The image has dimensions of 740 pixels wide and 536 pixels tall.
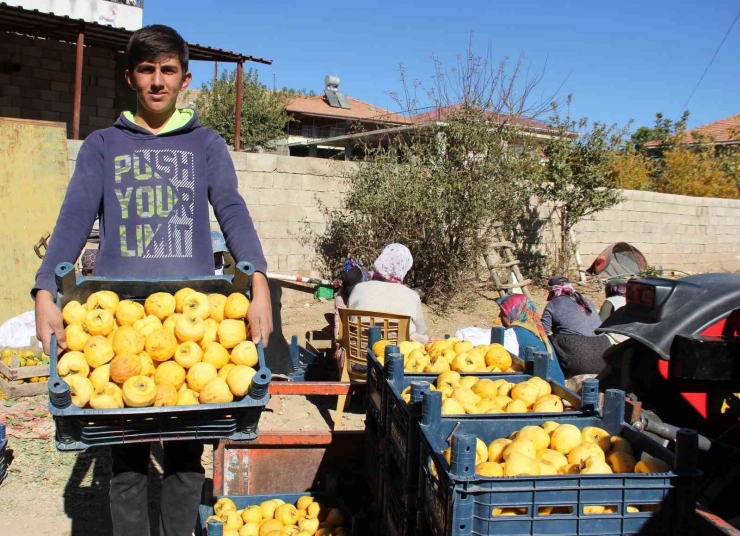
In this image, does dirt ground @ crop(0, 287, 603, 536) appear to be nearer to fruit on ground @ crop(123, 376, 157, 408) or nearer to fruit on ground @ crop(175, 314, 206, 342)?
fruit on ground @ crop(175, 314, 206, 342)

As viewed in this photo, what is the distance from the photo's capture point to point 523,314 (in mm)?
4801

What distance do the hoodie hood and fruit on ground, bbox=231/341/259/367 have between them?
870mm

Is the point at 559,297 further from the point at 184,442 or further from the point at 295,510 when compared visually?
the point at 184,442

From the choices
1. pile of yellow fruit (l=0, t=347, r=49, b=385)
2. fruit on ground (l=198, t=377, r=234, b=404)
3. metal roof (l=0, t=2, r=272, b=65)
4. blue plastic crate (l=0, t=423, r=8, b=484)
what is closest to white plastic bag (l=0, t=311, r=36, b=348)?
pile of yellow fruit (l=0, t=347, r=49, b=385)

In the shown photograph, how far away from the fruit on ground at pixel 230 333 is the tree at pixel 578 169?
10.2 meters

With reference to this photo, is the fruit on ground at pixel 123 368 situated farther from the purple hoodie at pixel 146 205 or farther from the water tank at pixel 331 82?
the water tank at pixel 331 82

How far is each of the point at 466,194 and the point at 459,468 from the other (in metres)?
8.11

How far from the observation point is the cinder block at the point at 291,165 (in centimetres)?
935

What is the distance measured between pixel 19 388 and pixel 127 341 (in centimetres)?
382

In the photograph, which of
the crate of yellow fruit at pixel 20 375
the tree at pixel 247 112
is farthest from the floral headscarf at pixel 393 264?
the tree at pixel 247 112

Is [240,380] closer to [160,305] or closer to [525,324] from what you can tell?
[160,305]

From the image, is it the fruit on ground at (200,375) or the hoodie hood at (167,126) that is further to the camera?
the hoodie hood at (167,126)

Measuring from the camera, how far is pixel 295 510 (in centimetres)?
314

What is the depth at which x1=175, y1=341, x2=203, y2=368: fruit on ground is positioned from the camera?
7.57 ft
